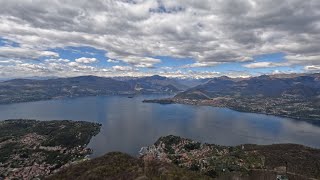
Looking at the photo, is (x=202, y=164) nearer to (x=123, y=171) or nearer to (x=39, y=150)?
(x=123, y=171)

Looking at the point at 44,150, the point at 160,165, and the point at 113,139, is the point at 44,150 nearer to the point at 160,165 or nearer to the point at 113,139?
the point at 113,139

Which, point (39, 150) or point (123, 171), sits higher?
point (123, 171)

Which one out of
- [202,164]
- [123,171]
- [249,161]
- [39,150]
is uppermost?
[123,171]

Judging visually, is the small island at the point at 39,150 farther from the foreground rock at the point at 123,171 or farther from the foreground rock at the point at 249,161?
the foreground rock at the point at 249,161

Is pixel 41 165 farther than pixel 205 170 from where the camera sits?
Yes

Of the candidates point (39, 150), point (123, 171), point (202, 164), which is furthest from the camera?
point (39, 150)

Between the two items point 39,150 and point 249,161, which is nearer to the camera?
point 249,161

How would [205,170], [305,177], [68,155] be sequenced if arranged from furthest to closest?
[68,155] → [205,170] → [305,177]

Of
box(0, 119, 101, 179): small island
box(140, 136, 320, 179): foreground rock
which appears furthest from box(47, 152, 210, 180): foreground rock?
box(0, 119, 101, 179): small island

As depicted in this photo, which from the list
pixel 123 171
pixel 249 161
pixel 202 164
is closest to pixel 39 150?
pixel 123 171

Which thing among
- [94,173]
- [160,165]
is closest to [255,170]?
[160,165]
